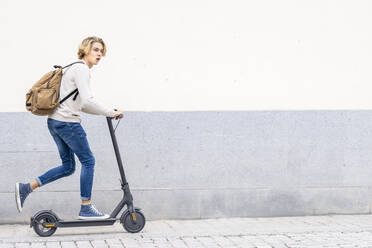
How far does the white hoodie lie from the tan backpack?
4cm

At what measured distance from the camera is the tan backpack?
18.8ft

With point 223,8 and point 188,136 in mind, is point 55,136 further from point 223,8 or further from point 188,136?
point 223,8

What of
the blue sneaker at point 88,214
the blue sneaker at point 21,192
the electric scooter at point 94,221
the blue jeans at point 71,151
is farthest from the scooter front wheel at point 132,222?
the blue sneaker at point 21,192

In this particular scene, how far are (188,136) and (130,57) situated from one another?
3.19 feet

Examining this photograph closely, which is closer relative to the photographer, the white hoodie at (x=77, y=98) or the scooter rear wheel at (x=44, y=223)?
the white hoodie at (x=77, y=98)

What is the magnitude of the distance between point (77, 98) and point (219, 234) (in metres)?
1.73

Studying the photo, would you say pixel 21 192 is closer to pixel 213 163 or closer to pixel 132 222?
pixel 132 222

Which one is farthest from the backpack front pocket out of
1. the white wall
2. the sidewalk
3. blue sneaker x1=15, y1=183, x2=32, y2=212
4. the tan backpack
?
the sidewalk

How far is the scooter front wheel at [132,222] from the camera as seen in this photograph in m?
→ 6.06

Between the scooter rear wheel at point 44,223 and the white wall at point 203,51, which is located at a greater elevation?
the white wall at point 203,51

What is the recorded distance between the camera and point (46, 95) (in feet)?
18.9

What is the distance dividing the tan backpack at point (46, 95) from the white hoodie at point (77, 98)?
→ 0.04 metres

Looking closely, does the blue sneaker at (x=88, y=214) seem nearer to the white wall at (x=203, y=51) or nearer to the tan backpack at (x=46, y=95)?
the tan backpack at (x=46, y=95)

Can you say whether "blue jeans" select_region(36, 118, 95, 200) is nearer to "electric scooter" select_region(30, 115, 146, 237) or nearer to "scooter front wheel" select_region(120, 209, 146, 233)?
"electric scooter" select_region(30, 115, 146, 237)
